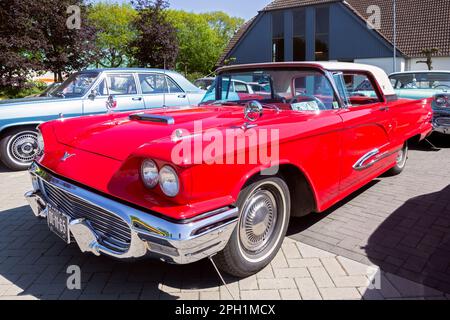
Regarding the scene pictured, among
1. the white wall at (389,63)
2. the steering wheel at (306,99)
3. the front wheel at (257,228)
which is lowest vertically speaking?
the front wheel at (257,228)

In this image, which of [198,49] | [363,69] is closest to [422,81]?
[363,69]

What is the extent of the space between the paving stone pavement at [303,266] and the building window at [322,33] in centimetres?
2316

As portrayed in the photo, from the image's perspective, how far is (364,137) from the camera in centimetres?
378

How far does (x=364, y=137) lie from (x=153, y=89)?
4.72 m

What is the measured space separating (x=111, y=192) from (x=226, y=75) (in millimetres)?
2259

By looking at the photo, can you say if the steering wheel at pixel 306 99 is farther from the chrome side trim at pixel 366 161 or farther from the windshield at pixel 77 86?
the windshield at pixel 77 86

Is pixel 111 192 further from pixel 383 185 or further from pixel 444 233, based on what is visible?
pixel 383 185

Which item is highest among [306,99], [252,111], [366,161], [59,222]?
[306,99]

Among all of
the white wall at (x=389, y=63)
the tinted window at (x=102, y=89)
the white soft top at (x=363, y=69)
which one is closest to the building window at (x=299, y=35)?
the white wall at (x=389, y=63)

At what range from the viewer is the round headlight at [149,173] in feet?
7.55

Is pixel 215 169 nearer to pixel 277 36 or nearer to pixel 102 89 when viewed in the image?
pixel 102 89

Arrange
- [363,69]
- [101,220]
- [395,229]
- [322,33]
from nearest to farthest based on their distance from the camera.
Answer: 1. [101,220]
2. [395,229]
3. [363,69]
4. [322,33]

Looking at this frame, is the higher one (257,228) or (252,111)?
(252,111)
